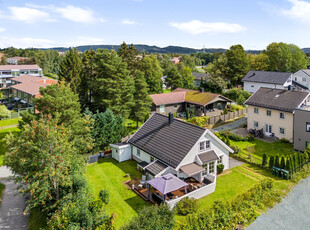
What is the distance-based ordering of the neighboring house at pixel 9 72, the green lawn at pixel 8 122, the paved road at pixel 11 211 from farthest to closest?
the neighboring house at pixel 9 72, the green lawn at pixel 8 122, the paved road at pixel 11 211

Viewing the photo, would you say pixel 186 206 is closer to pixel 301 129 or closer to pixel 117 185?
pixel 117 185

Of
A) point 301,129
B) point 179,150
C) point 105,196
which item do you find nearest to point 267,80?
Result: point 301,129

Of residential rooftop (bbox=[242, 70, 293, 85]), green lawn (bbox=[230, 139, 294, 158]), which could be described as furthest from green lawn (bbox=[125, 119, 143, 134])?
residential rooftop (bbox=[242, 70, 293, 85])

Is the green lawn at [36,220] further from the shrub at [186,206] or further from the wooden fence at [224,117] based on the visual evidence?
the wooden fence at [224,117]

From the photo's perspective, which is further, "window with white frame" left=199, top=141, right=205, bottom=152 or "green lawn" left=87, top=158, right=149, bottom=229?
"window with white frame" left=199, top=141, right=205, bottom=152

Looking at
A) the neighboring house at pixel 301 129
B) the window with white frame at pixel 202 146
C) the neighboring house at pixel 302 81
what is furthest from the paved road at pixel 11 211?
the neighboring house at pixel 302 81

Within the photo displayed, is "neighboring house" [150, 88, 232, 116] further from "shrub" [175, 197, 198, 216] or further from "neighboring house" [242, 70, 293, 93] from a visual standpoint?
"shrub" [175, 197, 198, 216]

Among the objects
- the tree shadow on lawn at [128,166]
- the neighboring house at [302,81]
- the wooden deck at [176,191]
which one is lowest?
the wooden deck at [176,191]
